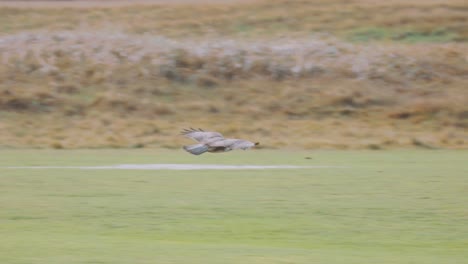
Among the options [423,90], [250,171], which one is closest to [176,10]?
[423,90]

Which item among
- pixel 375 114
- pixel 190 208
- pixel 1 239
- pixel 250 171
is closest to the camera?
pixel 1 239

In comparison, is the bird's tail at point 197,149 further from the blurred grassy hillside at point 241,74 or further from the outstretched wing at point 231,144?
the blurred grassy hillside at point 241,74

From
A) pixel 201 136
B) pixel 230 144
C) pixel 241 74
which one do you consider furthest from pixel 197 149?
pixel 241 74

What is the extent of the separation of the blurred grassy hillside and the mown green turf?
820 centimetres

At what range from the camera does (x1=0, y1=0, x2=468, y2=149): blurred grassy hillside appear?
25.6m

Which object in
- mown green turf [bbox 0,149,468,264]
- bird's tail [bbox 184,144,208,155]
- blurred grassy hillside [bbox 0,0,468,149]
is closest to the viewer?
mown green turf [bbox 0,149,468,264]

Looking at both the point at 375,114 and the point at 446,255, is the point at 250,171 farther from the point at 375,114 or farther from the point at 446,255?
the point at 375,114

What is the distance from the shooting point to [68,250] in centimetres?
805

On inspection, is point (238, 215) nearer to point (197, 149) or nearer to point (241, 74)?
point (197, 149)

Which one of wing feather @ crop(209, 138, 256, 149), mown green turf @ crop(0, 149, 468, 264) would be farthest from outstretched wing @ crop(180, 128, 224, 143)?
mown green turf @ crop(0, 149, 468, 264)

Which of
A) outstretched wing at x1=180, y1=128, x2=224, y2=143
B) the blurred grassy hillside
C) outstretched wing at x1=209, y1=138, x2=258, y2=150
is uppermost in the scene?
outstretched wing at x1=180, y1=128, x2=224, y2=143

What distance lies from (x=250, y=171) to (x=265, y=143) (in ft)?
24.5

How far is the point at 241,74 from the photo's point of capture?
3120cm

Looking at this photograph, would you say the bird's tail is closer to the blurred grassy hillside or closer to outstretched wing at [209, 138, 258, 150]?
outstretched wing at [209, 138, 258, 150]
